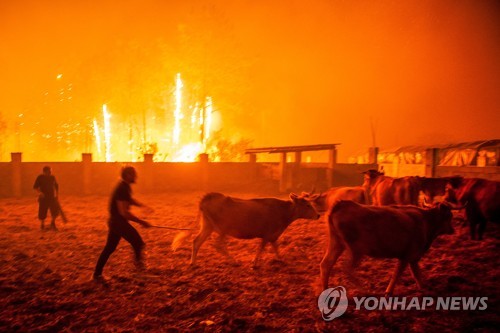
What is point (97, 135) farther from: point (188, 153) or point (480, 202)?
point (480, 202)

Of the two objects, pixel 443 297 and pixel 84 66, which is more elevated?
pixel 84 66

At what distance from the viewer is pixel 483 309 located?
5039 mm

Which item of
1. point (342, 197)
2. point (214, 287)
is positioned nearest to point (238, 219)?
point (214, 287)

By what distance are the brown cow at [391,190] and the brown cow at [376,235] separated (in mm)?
5096

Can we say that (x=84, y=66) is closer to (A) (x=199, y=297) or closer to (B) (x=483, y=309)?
(A) (x=199, y=297)

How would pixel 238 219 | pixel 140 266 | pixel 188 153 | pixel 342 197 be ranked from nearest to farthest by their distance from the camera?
pixel 140 266 → pixel 238 219 → pixel 342 197 → pixel 188 153

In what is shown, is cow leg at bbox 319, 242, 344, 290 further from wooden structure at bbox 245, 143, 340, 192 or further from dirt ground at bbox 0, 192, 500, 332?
wooden structure at bbox 245, 143, 340, 192

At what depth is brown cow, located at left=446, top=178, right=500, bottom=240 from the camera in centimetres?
865

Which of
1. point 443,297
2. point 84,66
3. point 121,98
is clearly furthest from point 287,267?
point 84,66

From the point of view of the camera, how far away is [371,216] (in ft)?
17.8

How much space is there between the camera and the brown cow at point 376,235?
17.5 feet

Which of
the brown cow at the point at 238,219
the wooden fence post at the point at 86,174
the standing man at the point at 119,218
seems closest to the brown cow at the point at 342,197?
the brown cow at the point at 238,219

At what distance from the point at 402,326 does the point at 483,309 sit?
1.45 m

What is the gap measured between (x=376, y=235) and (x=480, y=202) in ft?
17.6
